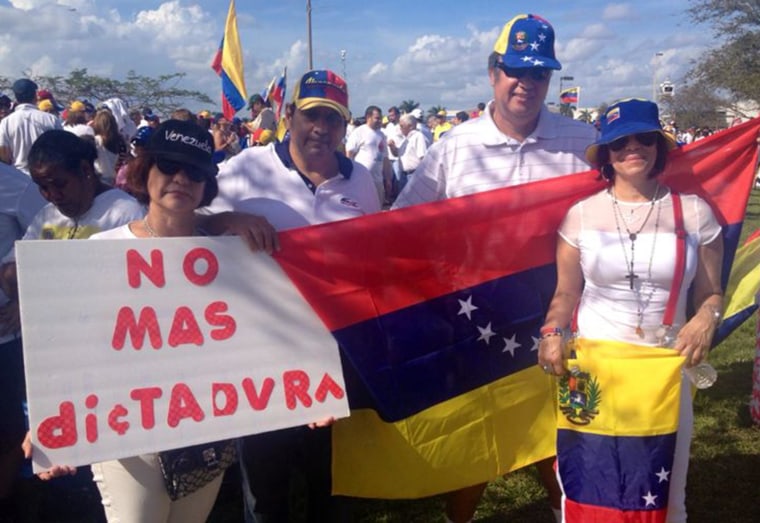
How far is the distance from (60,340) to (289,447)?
109cm

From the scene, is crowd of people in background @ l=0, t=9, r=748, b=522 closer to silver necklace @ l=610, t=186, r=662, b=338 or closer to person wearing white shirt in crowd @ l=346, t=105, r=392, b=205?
silver necklace @ l=610, t=186, r=662, b=338

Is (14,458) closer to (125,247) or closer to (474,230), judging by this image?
(125,247)

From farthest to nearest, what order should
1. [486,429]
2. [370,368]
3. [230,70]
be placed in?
[230,70] → [486,429] → [370,368]

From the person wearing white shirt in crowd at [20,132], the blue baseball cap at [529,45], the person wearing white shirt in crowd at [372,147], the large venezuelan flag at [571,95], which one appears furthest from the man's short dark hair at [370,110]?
the large venezuelan flag at [571,95]

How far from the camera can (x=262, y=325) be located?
109 inches

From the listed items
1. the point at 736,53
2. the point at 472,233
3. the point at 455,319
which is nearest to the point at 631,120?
the point at 472,233

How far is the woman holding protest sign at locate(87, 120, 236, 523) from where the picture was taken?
2.50 metres

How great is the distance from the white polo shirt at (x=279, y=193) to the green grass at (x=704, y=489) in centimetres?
203

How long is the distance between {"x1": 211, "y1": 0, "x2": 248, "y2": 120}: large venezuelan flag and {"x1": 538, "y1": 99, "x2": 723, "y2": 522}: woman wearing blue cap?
31.1 feet

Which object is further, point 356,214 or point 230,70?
point 230,70

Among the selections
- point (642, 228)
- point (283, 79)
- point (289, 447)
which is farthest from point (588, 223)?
point (283, 79)

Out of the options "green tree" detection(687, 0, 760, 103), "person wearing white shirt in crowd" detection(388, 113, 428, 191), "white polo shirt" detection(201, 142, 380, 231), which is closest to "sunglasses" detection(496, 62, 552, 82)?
"white polo shirt" detection(201, 142, 380, 231)

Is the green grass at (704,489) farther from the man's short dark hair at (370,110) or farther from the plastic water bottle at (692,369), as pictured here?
the man's short dark hair at (370,110)

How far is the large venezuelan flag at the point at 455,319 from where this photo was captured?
3037 millimetres
